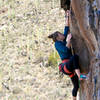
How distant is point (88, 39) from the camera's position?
4.98 metres

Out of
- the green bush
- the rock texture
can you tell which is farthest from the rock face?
the green bush

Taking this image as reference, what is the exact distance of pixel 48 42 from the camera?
33.4 feet

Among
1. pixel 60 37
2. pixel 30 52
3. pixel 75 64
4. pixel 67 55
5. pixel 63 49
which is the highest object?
pixel 60 37

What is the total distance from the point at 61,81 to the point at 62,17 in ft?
8.79

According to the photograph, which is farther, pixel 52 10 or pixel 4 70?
pixel 52 10

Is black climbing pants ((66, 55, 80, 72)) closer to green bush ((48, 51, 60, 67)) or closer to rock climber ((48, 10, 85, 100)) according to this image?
rock climber ((48, 10, 85, 100))

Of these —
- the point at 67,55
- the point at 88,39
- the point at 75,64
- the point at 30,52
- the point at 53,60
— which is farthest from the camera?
the point at 30,52

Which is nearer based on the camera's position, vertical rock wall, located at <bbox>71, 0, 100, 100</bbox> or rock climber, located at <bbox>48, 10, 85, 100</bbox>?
vertical rock wall, located at <bbox>71, 0, 100, 100</bbox>

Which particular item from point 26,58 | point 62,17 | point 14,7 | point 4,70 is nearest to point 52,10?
point 62,17

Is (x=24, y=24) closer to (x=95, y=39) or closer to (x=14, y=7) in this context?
(x=14, y=7)

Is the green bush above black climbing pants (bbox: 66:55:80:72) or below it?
below

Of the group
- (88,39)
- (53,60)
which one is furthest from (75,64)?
(53,60)

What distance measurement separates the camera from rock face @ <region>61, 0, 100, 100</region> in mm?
4820

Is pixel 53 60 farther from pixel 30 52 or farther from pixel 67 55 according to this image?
pixel 67 55
